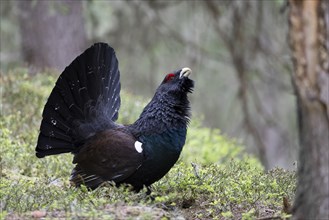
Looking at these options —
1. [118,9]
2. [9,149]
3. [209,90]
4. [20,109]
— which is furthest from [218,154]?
[209,90]

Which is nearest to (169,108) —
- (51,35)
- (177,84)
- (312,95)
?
(177,84)

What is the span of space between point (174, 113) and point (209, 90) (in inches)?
604

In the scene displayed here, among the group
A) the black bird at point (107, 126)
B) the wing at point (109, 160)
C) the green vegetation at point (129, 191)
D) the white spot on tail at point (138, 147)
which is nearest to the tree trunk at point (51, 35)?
the green vegetation at point (129, 191)

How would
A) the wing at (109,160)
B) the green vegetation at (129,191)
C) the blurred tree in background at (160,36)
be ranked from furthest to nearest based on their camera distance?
the blurred tree in background at (160,36) < the wing at (109,160) < the green vegetation at (129,191)

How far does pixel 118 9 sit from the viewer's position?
16781mm

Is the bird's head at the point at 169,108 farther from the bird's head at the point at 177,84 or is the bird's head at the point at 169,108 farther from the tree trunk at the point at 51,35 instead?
the tree trunk at the point at 51,35

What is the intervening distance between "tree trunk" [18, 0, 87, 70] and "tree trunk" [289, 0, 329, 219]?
1002 cm

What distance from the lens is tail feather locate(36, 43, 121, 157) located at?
7176 mm

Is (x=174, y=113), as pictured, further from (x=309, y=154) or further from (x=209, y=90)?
(x=209, y=90)

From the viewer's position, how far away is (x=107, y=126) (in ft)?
23.7

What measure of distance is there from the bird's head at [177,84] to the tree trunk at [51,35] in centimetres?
765

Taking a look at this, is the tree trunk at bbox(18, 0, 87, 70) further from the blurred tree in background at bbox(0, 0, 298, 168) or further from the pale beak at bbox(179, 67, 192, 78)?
the pale beak at bbox(179, 67, 192, 78)

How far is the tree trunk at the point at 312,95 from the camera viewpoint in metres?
4.57

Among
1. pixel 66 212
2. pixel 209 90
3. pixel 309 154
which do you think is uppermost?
pixel 209 90
